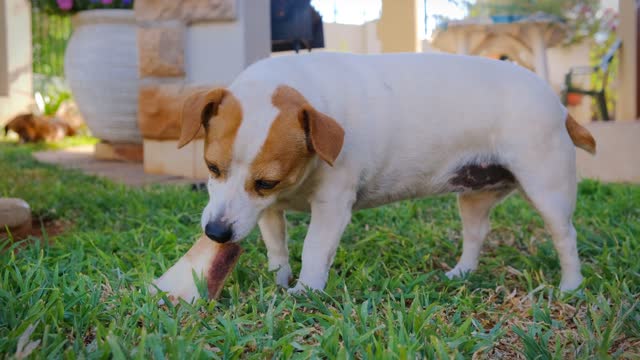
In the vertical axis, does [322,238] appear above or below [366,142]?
below

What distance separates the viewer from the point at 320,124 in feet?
5.92

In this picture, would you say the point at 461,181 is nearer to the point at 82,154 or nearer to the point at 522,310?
the point at 522,310

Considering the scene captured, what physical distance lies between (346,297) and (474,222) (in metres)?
0.85

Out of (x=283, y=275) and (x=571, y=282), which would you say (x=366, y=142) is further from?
(x=571, y=282)

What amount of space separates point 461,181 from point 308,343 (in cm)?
87

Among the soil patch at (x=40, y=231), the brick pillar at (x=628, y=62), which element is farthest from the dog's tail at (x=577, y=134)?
the brick pillar at (x=628, y=62)

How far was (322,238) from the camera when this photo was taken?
205cm

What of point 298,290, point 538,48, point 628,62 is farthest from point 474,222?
point 538,48

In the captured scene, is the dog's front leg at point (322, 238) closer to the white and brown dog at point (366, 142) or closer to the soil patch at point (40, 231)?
the white and brown dog at point (366, 142)

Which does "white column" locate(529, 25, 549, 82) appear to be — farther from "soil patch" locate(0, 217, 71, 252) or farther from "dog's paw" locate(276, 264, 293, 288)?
"dog's paw" locate(276, 264, 293, 288)

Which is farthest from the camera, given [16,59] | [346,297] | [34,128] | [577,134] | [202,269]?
[16,59]

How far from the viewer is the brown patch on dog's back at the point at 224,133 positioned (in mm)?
1825

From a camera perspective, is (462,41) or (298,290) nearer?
(298,290)

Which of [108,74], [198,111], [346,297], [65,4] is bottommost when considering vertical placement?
[346,297]
